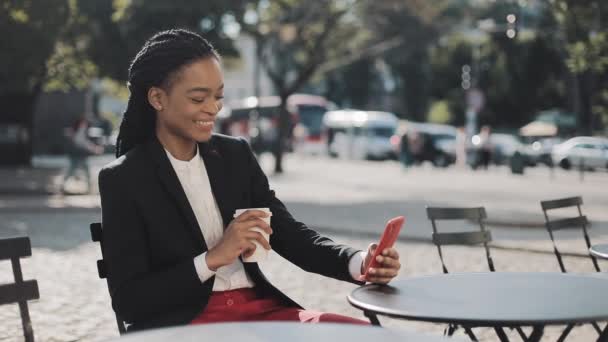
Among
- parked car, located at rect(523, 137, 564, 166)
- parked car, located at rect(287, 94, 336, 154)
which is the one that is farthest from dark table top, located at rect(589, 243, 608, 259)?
parked car, located at rect(287, 94, 336, 154)

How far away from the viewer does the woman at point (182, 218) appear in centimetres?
341

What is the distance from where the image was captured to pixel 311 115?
199ft

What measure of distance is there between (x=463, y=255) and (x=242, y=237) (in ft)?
27.8

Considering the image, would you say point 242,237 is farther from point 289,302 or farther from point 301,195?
point 301,195

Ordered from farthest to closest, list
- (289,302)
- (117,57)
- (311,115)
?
(311,115), (117,57), (289,302)

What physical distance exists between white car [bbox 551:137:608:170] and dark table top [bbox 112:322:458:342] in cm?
3746

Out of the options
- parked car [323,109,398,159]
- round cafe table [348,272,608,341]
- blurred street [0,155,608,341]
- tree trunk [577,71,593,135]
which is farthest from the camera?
parked car [323,109,398,159]

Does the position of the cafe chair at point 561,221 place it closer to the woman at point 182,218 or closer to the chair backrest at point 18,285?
the woman at point 182,218

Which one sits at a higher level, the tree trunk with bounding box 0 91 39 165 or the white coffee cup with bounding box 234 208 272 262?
the tree trunk with bounding box 0 91 39 165

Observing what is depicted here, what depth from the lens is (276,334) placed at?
108 inches

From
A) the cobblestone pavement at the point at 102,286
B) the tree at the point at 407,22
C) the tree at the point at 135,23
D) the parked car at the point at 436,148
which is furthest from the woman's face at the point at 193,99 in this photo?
the parked car at the point at 436,148

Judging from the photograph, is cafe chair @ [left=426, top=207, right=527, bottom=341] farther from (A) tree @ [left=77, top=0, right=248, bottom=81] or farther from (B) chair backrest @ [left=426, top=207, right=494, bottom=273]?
(A) tree @ [left=77, top=0, right=248, bottom=81]

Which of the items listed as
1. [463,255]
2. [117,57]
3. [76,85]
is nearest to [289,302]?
[463,255]

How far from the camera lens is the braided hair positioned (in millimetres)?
3523
